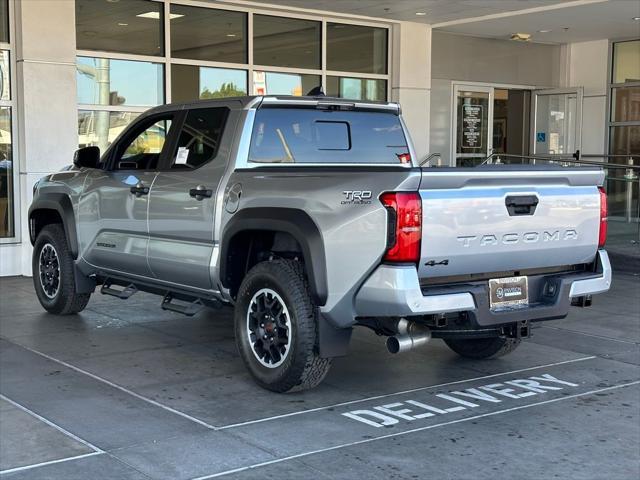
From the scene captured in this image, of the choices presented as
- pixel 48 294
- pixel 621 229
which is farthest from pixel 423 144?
pixel 48 294

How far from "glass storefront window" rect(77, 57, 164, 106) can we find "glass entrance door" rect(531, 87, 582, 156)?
9543 mm

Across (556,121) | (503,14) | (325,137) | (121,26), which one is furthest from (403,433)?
A: (556,121)

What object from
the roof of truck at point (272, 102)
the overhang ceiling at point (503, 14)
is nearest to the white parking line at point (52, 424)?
the roof of truck at point (272, 102)

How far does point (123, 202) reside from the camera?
744cm

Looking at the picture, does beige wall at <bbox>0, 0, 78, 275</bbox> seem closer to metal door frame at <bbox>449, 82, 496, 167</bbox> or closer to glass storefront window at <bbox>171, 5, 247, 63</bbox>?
glass storefront window at <bbox>171, 5, 247, 63</bbox>

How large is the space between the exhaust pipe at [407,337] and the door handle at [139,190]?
2.62 metres

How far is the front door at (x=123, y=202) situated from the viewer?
7.22m

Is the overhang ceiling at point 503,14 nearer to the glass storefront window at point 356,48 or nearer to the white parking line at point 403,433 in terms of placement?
the glass storefront window at point 356,48

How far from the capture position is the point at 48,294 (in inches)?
350

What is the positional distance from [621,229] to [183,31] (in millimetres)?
7448

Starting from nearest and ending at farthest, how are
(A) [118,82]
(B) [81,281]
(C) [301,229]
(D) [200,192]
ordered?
1. (C) [301,229]
2. (D) [200,192]
3. (B) [81,281]
4. (A) [118,82]

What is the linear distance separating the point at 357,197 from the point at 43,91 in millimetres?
7637

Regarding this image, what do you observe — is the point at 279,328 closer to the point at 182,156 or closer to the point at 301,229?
the point at 301,229

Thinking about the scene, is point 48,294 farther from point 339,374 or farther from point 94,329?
point 339,374
